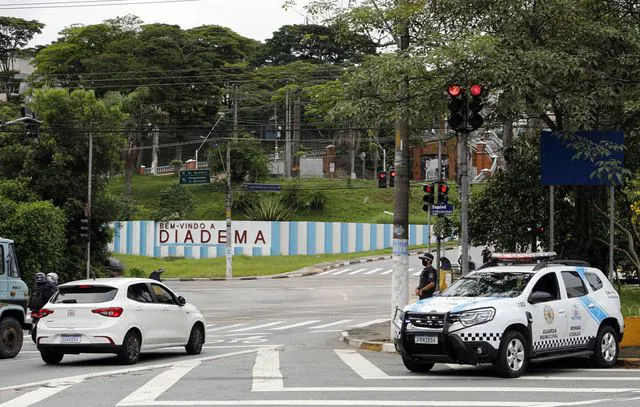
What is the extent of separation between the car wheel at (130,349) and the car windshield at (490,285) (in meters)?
5.66

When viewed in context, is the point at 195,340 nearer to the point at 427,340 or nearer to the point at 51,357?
the point at 51,357

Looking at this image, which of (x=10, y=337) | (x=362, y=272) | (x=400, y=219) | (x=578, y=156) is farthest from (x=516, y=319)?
(x=362, y=272)

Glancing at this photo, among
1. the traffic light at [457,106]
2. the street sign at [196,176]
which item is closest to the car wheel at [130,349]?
the traffic light at [457,106]

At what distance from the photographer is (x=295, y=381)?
14.1 metres

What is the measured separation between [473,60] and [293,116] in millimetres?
73317

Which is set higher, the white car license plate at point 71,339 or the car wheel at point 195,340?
the white car license plate at point 71,339

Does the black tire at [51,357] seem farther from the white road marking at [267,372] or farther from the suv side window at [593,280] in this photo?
the suv side window at [593,280]

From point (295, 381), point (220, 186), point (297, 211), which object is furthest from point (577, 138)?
point (220, 186)

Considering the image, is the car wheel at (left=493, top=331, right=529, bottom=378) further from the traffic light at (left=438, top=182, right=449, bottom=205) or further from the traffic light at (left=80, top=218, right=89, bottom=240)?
the traffic light at (left=80, top=218, right=89, bottom=240)

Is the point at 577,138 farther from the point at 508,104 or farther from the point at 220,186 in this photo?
the point at 220,186

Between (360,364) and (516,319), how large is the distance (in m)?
3.55

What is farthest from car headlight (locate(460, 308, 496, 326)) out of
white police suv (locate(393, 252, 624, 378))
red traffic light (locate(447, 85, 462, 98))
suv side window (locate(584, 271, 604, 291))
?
red traffic light (locate(447, 85, 462, 98))

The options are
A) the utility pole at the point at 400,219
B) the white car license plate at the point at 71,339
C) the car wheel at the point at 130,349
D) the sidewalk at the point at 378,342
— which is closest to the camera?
the sidewalk at the point at 378,342

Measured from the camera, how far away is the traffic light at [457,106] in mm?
18466
